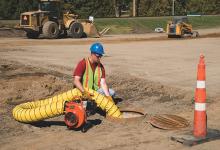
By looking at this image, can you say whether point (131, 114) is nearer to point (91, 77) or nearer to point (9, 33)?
point (91, 77)

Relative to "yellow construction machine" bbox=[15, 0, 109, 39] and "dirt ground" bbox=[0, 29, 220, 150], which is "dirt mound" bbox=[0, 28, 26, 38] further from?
"dirt ground" bbox=[0, 29, 220, 150]

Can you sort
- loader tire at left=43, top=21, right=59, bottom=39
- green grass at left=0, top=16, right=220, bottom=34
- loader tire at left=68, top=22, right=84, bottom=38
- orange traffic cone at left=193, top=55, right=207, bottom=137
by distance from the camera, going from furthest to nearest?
1. green grass at left=0, top=16, right=220, bottom=34
2. loader tire at left=68, top=22, right=84, bottom=38
3. loader tire at left=43, top=21, right=59, bottom=39
4. orange traffic cone at left=193, top=55, right=207, bottom=137

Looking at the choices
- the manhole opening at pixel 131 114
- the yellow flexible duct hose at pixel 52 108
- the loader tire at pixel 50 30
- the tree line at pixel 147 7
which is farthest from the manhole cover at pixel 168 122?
the tree line at pixel 147 7

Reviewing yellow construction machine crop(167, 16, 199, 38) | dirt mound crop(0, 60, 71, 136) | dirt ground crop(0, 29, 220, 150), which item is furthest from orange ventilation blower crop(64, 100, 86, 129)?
yellow construction machine crop(167, 16, 199, 38)

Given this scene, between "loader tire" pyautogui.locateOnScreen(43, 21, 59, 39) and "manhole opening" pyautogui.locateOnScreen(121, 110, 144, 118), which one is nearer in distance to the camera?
"manhole opening" pyautogui.locateOnScreen(121, 110, 144, 118)

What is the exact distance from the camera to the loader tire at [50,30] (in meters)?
30.2

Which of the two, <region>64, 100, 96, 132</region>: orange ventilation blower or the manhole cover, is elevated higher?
<region>64, 100, 96, 132</region>: orange ventilation blower

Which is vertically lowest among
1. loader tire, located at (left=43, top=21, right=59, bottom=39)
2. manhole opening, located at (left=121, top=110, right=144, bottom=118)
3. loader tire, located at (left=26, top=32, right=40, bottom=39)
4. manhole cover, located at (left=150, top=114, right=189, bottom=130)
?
manhole opening, located at (left=121, top=110, right=144, bottom=118)

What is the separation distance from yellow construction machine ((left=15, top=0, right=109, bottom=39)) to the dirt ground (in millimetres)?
10773

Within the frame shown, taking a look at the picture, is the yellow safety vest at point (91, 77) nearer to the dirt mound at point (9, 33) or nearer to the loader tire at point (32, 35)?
the loader tire at point (32, 35)

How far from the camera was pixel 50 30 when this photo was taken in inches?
1195

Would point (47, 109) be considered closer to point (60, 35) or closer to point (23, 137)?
point (23, 137)

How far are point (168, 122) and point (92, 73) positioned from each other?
1712mm

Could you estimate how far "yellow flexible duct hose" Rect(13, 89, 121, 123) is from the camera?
24.7 ft
